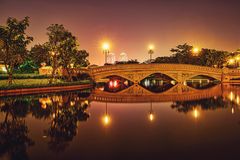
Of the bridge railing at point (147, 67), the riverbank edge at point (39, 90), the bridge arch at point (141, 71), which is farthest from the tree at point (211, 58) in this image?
the riverbank edge at point (39, 90)

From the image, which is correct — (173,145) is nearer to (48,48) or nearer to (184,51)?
(48,48)

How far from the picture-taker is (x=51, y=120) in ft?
40.8

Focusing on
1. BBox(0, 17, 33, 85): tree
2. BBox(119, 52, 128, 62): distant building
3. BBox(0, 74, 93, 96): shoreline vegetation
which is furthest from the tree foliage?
BBox(0, 17, 33, 85): tree

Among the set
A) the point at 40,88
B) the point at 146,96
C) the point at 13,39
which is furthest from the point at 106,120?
the point at 13,39

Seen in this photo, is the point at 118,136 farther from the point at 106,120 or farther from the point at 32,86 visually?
the point at 32,86

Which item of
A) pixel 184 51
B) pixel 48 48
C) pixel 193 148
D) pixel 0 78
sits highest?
pixel 184 51

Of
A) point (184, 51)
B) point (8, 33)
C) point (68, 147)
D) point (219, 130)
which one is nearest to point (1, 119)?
point (68, 147)

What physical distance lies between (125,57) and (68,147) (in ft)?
270

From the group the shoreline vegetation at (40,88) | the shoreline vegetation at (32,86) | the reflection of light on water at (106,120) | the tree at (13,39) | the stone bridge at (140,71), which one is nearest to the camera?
the reflection of light on water at (106,120)

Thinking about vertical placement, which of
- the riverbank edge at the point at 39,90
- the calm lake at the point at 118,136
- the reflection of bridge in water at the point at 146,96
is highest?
the riverbank edge at the point at 39,90

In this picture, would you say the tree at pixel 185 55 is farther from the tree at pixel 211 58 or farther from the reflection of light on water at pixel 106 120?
the reflection of light on water at pixel 106 120

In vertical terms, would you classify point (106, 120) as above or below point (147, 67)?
below

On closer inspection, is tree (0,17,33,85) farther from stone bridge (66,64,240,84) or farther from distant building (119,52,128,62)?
A: distant building (119,52,128,62)

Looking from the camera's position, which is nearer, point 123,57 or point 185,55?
point 185,55
